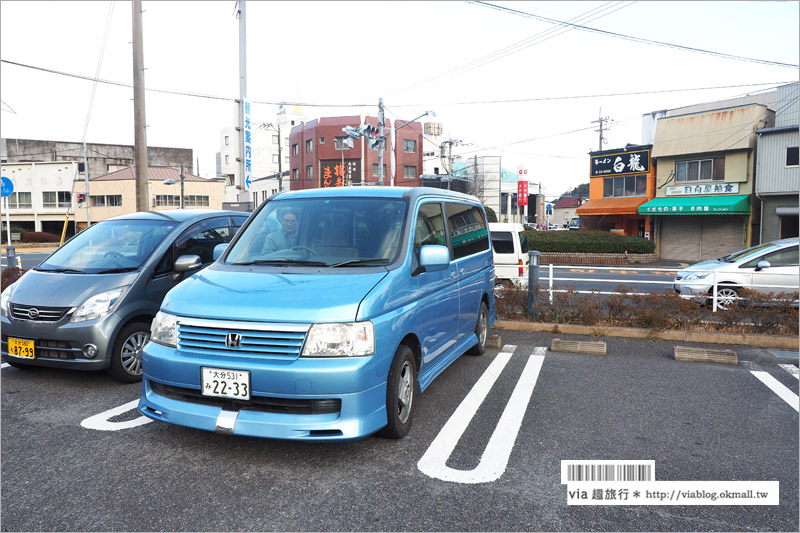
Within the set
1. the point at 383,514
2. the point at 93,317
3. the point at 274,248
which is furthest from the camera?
the point at 93,317

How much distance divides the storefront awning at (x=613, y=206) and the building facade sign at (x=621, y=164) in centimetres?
151

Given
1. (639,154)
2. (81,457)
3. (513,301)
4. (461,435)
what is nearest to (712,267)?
(513,301)

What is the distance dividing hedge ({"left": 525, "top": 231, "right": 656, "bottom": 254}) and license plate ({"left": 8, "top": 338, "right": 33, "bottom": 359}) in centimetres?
2194

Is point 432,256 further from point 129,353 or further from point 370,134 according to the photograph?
point 370,134

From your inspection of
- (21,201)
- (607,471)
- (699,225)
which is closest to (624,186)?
(699,225)

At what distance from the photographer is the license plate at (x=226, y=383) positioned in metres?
3.36

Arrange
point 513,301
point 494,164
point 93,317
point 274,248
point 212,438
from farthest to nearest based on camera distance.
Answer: point 494,164 < point 513,301 < point 93,317 < point 274,248 < point 212,438

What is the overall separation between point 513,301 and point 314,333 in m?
5.89

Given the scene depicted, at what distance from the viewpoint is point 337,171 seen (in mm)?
48688

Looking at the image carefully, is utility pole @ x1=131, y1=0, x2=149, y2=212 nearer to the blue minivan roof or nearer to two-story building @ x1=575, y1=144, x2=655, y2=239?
the blue minivan roof

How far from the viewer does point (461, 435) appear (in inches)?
164

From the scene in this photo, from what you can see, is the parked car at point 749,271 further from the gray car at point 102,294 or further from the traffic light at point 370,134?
the traffic light at point 370,134

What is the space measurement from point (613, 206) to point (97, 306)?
29.4 m

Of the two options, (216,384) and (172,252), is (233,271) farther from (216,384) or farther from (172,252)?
(172,252)
